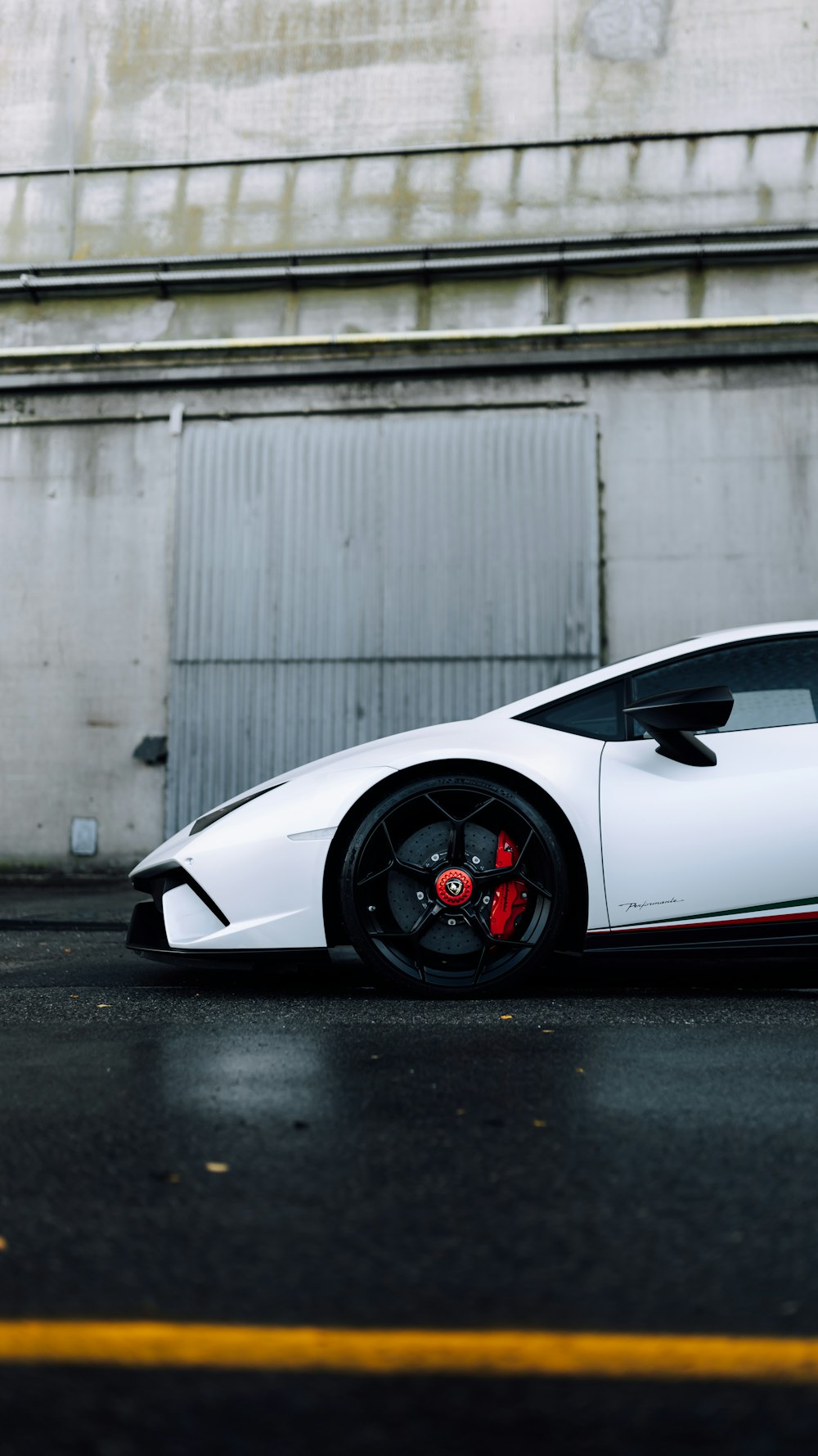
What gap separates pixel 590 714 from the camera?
4.22 metres

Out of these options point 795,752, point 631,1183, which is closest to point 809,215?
point 795,752

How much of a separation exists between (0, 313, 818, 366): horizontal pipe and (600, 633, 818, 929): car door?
7115mm

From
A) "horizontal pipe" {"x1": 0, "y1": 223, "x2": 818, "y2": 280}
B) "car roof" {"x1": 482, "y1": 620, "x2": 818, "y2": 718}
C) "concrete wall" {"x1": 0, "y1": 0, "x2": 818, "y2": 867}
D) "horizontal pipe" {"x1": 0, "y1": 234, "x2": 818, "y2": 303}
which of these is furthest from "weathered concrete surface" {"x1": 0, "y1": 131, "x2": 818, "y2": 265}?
"car roof" {"x1": 482, "y1": 620, "x2": 818, "y2": 718}

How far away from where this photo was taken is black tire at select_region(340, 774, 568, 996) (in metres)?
3.97

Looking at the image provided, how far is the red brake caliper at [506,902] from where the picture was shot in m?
3.98

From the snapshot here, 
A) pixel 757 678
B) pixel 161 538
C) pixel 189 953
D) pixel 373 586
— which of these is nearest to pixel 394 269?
pixel 373 586

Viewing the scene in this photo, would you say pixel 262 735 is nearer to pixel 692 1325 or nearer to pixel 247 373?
pixel 247 373

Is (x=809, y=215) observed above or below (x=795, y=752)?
above

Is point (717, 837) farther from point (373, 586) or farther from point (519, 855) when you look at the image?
point (373, 586)

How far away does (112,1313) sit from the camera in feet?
4.98

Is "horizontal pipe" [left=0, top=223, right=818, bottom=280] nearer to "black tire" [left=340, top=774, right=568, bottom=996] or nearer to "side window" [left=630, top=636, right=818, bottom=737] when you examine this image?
"side window" [left=630, top=636, right=818, bottom=737]

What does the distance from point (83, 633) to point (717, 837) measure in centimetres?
775

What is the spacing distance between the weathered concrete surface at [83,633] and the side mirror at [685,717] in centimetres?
704

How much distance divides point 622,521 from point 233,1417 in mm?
9391
